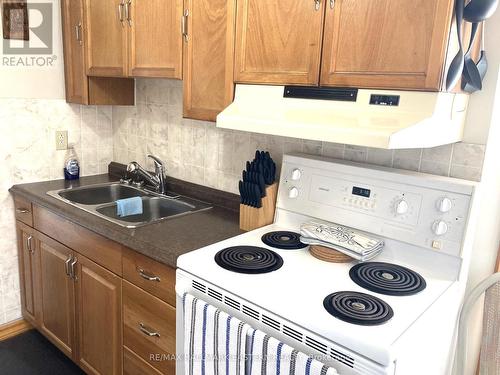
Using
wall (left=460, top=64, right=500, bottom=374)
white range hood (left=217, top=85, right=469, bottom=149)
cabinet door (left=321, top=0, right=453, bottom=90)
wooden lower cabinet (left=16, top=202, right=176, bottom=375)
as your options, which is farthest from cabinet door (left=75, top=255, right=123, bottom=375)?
wall (left=460, top=64, right=500, bottom=374)

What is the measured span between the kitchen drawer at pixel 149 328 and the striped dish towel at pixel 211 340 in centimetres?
17

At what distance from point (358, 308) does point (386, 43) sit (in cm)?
75

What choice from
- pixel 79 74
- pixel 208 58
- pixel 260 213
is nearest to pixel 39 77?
pixel 79 74

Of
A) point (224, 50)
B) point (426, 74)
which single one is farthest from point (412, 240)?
point (224, 50)

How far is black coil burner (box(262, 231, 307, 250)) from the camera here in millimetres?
1486

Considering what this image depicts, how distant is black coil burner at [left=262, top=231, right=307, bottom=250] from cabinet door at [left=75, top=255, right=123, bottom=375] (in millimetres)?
660

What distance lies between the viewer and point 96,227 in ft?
5.54

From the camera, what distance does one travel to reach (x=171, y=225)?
1719 mm

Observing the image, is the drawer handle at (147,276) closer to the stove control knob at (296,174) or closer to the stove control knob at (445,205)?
the stove control knob at (296,174)

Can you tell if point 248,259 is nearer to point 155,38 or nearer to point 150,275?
point 150,275

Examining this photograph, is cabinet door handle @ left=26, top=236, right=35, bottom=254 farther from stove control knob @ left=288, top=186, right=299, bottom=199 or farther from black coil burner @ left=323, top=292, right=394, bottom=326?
black coil burner @ left=323, top=292, right=394, bottom=326

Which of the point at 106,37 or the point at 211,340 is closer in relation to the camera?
the point at 211,340

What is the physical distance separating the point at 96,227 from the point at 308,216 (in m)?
0.88

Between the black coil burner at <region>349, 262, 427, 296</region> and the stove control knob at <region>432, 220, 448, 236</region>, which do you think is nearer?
the black coil burner at <region>349, 262, 427, 296</region>
